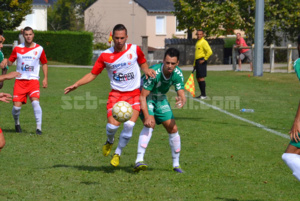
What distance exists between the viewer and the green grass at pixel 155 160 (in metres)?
6.54

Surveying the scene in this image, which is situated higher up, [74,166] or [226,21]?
[226,21]

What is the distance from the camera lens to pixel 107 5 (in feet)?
222

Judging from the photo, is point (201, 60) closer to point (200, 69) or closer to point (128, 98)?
point (200, 69)

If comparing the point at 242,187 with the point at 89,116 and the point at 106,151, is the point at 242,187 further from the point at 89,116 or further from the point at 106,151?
the point at 89,116

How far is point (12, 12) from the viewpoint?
4500 centimetres

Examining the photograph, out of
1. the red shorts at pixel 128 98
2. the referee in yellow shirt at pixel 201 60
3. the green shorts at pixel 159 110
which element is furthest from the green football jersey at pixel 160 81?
the referee in yellow shirt at pixel 201 60

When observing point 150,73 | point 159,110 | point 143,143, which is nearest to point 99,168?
point 143,143

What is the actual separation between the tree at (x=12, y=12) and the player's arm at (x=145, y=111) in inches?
1506

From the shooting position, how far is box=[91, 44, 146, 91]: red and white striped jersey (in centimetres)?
786

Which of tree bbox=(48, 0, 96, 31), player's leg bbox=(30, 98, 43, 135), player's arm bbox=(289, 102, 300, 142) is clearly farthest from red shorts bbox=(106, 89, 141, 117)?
tree bbox=(48, 0, 96, 31)

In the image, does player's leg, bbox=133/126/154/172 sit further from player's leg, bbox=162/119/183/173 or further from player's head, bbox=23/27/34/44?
player's head, bbox=23/27/34/44

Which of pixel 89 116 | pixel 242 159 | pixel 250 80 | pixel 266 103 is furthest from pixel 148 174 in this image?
pixel 250 80

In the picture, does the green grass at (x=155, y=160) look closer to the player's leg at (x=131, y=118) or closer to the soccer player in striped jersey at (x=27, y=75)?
the player's leg at (x=131, y=118)

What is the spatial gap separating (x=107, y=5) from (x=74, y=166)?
61141 millimetres
